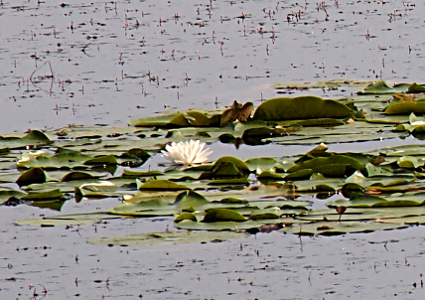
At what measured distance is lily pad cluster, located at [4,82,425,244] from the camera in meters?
5.87

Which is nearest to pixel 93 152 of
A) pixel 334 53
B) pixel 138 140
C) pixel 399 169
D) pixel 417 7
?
pixel 138 140

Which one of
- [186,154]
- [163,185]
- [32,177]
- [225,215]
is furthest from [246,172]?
[32,177]

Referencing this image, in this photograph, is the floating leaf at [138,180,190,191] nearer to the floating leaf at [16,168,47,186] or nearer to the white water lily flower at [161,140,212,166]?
the white water lily flower at [161,140,212,166]

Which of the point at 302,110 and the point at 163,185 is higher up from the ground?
the point at 302,110

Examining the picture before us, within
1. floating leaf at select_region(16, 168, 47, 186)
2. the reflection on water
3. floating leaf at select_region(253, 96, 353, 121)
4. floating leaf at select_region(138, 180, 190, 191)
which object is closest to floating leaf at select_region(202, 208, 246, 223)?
floating leaf at select_region(138, 180, 190, 191)

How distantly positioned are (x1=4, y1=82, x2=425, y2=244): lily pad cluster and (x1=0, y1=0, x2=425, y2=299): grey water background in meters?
0.16

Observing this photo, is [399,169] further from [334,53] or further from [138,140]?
[334,53]

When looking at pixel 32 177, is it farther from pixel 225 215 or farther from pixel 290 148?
pixel 290 148

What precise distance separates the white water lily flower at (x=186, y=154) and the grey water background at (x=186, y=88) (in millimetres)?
639

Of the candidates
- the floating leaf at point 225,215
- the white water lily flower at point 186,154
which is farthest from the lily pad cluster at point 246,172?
the white water lily flower at point 186,154

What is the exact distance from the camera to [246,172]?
7.01m

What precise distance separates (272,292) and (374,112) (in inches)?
174

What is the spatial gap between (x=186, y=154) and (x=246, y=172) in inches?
18.6

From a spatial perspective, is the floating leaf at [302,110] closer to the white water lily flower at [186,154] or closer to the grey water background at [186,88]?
the grey water background at [186,88]
